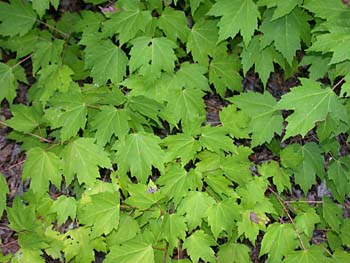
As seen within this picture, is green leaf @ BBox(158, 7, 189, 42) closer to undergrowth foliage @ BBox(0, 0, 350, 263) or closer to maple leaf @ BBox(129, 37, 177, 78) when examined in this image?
undergrowth foliage @ BBox(0, 0, 350, 263)

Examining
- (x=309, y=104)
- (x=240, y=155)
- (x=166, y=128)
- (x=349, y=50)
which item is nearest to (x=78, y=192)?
(x=166, y=128)

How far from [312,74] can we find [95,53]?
1625mm

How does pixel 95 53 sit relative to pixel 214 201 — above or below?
above

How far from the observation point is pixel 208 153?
3.10m

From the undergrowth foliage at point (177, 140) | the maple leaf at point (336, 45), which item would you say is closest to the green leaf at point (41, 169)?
the undergrowth foliage at point (177, 140)

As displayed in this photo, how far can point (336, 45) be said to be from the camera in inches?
101

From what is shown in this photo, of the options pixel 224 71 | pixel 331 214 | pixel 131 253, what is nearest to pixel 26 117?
pixel 131 253

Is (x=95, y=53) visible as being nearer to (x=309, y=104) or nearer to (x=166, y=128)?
(x=166, y=128)

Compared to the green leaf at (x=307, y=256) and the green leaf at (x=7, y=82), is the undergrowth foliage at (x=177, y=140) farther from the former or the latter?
the green leaf at (x=7, y=82)

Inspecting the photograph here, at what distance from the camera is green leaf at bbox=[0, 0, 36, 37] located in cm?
351

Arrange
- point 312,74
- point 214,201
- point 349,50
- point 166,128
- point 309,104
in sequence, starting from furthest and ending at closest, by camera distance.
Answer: point 166,128
point 312,74
point 214,201
point 309,104
point 349,50

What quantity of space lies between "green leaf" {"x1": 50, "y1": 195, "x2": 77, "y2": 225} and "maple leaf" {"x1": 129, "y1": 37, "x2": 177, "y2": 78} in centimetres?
110

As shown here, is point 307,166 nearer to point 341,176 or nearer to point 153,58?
point 341,176

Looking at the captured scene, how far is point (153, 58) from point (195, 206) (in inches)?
42.2
